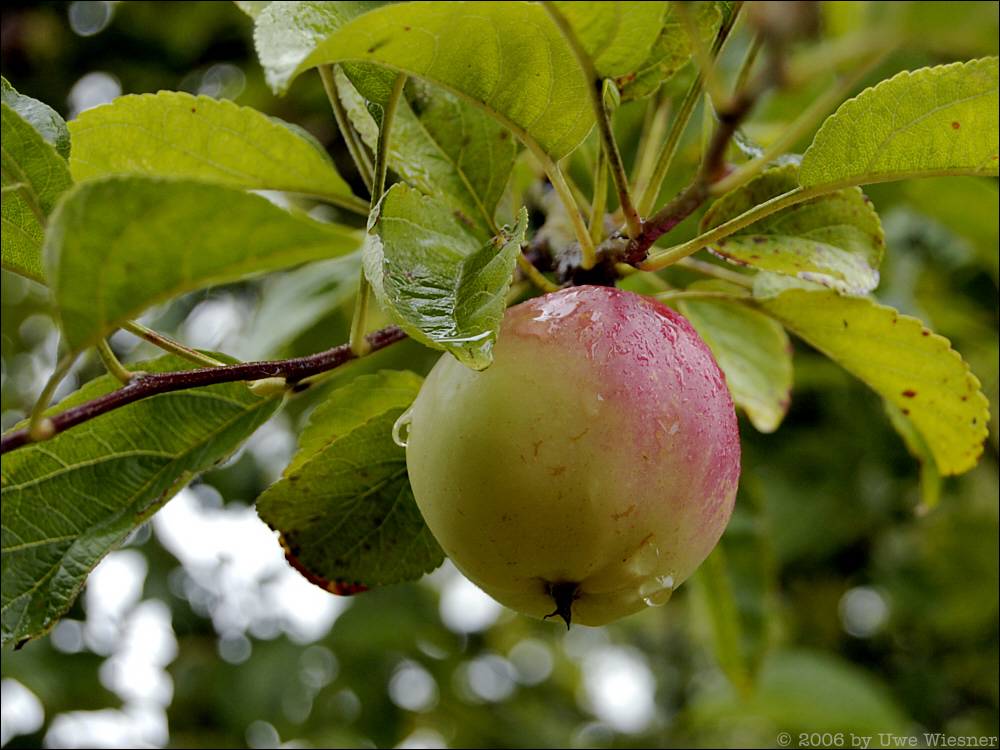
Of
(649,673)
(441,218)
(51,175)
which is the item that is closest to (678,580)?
(441,218)

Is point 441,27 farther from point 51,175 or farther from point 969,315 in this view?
point 969,315

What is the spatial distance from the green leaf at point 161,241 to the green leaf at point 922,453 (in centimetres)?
65

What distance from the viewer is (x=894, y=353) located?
808mm

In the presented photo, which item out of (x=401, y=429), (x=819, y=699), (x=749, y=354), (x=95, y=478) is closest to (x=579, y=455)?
(x=401, y=429)

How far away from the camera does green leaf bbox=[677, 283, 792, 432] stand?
92 centimetres

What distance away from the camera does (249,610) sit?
7.66 ft

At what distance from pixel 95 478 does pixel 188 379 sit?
0.41 ft

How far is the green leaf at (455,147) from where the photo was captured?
0.73 meters

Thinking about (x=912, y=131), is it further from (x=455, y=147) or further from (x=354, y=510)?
(x=354, y=510)

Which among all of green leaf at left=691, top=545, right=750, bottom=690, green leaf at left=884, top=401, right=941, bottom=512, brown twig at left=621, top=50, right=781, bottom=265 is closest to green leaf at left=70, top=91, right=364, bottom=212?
brown twig at left=621, top=50, right=781, bottom=265

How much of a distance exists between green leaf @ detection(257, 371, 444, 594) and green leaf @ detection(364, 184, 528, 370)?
15 centimetres

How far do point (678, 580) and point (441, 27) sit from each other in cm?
34

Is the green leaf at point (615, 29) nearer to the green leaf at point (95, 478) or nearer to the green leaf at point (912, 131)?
the green leaf at point (912, 131)

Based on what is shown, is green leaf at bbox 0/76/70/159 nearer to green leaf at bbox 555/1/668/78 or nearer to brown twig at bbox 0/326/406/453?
brown twig at bbox 0/326/406/453
